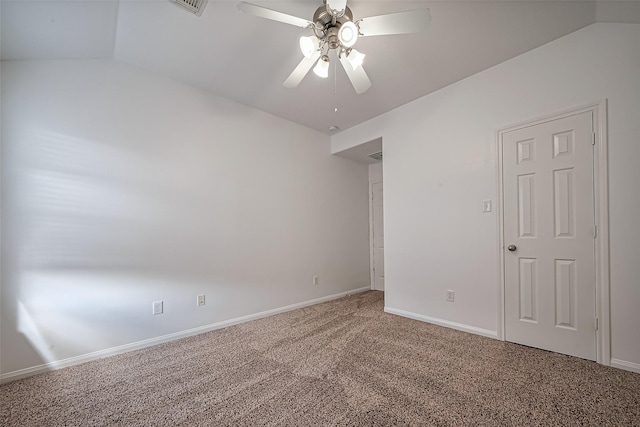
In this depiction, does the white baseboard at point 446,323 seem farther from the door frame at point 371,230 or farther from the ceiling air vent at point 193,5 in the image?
the ceiling air vent at point 193,5

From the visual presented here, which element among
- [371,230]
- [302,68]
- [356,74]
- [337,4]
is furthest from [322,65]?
[371,230]

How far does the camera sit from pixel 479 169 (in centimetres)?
265

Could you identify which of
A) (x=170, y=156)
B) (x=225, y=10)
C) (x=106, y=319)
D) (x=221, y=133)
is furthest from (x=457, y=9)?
(x=106, y=319)

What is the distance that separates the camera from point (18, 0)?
1.58m

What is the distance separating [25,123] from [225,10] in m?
1.77

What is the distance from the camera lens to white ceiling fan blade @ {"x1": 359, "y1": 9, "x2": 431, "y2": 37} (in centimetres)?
139

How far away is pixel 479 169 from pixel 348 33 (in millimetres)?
1951

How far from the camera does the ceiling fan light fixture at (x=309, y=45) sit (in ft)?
5.17

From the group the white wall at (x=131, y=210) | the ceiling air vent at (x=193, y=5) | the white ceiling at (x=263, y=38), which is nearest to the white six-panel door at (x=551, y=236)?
the white ceiling at (x=263, y=38)

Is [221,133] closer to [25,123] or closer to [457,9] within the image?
[25,123]

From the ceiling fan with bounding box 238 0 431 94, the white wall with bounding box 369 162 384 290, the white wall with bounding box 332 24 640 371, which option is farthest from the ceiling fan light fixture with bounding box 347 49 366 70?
the white wall with bounding box 369 162 384 290

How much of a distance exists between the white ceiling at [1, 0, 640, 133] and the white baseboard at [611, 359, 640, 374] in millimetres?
2463

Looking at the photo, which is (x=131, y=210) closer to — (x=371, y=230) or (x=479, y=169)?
(x=479, y=169)

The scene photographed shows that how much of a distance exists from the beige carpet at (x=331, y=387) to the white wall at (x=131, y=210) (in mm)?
435
